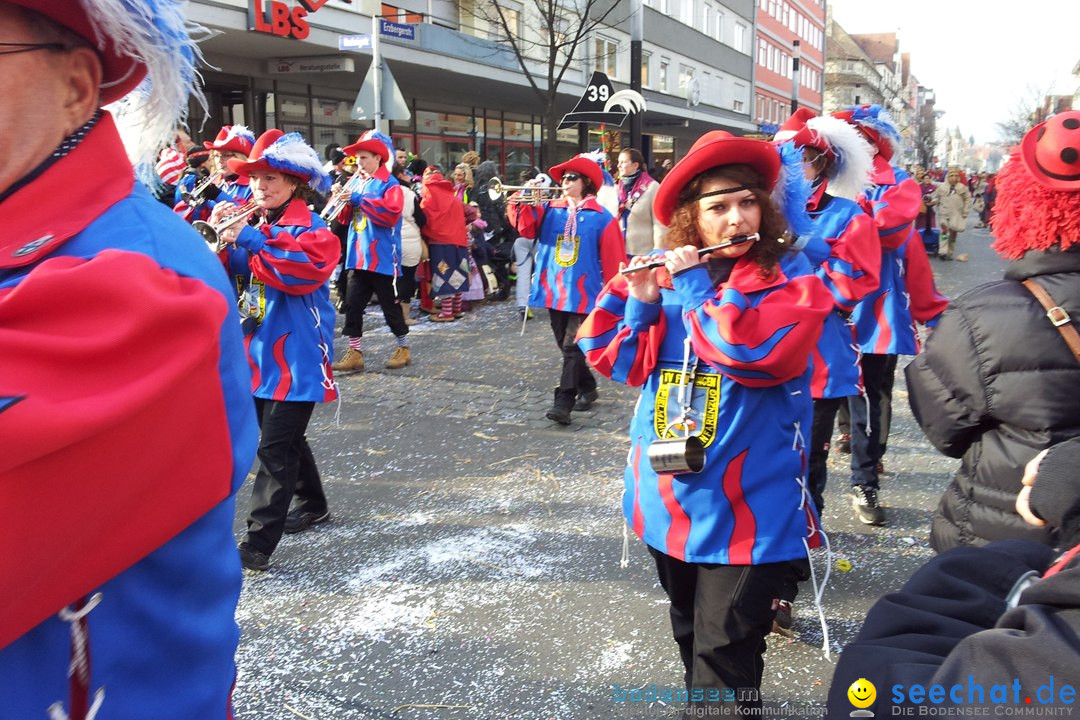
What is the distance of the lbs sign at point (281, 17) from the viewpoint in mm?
13188

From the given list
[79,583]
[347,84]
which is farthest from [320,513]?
[347,84]

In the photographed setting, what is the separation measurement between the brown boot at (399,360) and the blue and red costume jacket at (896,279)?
4.72 m

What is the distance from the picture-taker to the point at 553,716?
9.65ft

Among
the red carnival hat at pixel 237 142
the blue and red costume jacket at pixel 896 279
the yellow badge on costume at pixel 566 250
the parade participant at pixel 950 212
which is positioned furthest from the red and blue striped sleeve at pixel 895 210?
the parade participant at pixel 950 212

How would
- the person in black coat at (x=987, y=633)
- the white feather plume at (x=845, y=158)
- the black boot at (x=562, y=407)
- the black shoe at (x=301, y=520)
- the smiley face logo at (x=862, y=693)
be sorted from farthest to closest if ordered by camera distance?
the black boot at (x=562, y=407) → the black shoe at (x=301, y=520) → the white feather plume at (x=845, y=158) → the smiley face logo at (x=862, y=693) → the person in black coat at (x=987, y=633)

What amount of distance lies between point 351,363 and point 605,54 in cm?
2231

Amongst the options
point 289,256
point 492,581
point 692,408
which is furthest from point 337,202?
point 692,408

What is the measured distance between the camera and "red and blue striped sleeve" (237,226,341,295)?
4.14 metres

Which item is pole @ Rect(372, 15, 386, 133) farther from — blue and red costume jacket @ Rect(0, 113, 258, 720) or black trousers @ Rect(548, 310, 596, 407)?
blue and red costume jacket @ Rect(0, 113, 258, 720)

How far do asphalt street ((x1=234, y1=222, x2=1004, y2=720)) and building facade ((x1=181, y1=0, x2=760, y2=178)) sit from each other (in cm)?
332

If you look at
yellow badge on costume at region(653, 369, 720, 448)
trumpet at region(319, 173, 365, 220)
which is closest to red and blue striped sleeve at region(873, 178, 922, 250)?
yellow badge on costume at region(653, 369, 720, 448)

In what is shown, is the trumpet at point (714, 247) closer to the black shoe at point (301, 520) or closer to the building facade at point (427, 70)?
the black shoe at point (301, 520)

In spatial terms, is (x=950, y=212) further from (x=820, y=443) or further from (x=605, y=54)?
→ (x=820, y=443)

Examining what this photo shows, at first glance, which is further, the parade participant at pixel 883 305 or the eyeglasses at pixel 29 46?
the parade participant at pixel 883 305
